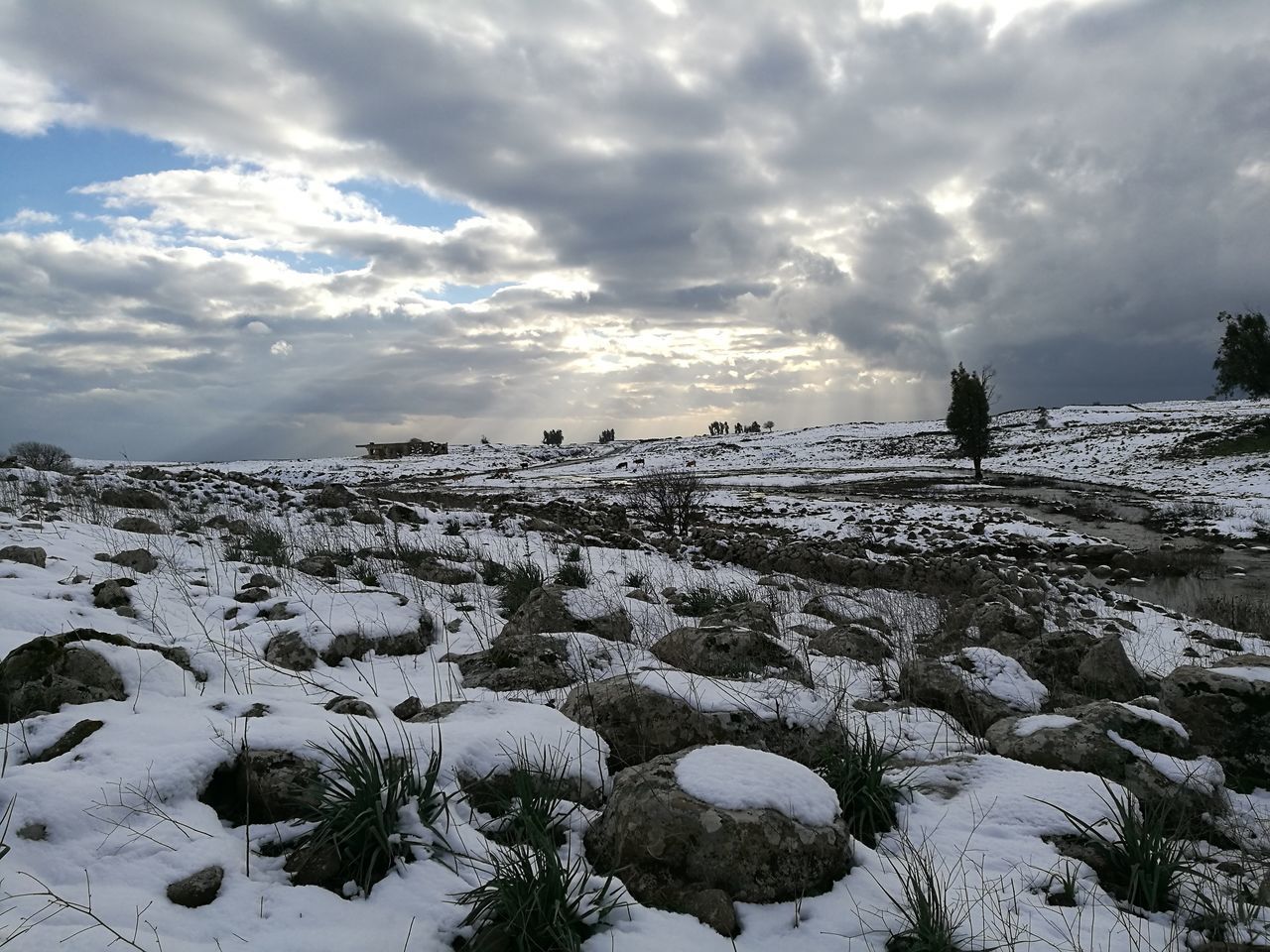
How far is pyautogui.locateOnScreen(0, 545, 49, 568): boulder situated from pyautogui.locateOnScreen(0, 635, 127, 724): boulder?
335cm

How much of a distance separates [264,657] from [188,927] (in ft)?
9.76

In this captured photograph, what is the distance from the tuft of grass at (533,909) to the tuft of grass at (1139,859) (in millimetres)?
1990

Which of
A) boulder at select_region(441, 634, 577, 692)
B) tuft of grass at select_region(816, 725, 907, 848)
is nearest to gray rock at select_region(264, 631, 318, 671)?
boulder at select_region(441, 634, 577, 692)

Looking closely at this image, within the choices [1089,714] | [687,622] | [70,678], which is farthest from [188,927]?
[687,622]

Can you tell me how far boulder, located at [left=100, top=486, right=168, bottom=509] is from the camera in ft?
40.1

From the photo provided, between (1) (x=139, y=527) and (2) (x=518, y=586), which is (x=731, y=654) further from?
(1) (x=139, y=527)

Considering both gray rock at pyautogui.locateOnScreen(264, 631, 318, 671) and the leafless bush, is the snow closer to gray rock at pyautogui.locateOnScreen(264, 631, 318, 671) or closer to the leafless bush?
gray rock at pyautogui.locateOnScreen(264, 631, 318, 671)

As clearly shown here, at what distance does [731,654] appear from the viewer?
4.88 m

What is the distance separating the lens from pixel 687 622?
23.1ft

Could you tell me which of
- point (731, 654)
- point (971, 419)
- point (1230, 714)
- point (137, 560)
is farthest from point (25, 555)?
point (971, 419)

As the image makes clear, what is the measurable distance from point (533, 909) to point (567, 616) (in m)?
4.03

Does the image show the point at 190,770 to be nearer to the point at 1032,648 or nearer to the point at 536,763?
the point at 536,763

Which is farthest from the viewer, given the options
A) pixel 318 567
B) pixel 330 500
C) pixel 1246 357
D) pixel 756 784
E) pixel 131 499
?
pixel 1246 357

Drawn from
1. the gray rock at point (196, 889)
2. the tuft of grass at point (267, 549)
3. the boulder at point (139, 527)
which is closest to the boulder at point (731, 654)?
the gray rock at point (196, 889)
